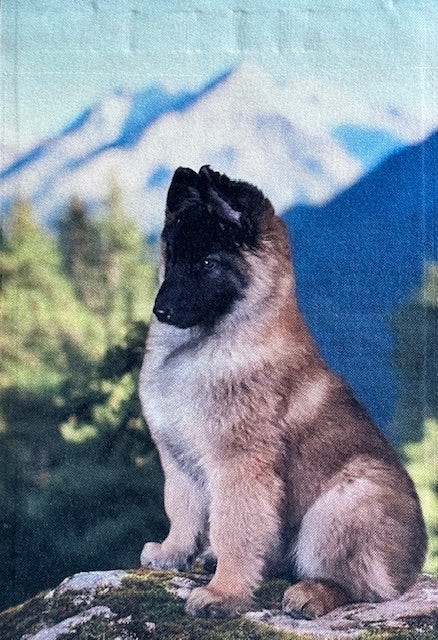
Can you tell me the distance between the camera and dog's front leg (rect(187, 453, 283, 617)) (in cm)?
464

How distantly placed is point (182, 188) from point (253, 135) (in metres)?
0.61

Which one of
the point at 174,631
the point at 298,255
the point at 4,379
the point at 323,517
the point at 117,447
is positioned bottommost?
the point at 174,631

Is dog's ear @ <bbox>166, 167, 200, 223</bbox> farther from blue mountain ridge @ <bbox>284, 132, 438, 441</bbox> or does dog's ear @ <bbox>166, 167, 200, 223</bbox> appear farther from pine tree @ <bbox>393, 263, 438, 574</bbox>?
pine tree @ <bbox>393, 263, 438, 574</bbox>

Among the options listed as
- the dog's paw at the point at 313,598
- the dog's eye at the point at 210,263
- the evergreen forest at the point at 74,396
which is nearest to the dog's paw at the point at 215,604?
the dog's paw at the point at 313,598

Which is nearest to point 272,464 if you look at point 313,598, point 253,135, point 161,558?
point 313,598

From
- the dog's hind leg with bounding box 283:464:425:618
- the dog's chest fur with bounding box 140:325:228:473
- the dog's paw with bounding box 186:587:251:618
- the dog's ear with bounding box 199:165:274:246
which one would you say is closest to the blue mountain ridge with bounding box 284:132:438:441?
the dog's ear with bounding box 199:165:274:246

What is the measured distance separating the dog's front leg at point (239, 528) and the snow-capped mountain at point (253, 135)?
1556mm

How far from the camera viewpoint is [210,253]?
4.72 m

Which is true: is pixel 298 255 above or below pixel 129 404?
above

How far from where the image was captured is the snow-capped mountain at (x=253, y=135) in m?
5.20

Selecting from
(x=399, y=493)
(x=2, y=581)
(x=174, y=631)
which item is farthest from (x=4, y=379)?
(x=399, y=493)

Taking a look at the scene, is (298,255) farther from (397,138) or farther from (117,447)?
(117,447)

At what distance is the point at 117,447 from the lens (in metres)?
5.27

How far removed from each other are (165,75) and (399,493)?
2.82m
